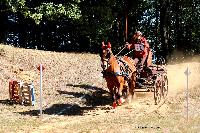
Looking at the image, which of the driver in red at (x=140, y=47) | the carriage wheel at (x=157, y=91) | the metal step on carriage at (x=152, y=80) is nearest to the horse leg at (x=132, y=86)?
the metal step on carriage at (x=152, y=80)

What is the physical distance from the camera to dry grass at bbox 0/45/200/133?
1769 centimetres

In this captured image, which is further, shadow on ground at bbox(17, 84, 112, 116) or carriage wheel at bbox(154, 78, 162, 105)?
carriage wheel at bbox(154, 78, 162, 105)

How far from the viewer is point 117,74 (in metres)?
20.8

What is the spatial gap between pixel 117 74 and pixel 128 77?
3.26 ft

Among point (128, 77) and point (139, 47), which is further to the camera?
point (139, 47)

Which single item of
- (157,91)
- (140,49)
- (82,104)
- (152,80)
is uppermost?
(140,49)

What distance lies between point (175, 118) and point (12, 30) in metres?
24.7

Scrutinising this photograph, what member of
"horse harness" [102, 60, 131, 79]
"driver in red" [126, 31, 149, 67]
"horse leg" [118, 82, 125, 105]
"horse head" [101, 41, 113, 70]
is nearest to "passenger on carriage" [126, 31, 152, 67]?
"driver in red" [126, 31, 149, 67]

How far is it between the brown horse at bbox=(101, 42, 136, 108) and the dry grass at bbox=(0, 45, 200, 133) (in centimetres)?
61

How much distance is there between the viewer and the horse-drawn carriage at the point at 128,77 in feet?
66.7

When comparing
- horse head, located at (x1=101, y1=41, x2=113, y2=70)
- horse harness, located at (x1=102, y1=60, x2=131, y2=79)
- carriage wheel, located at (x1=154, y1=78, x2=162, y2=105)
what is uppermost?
horse head, located at (x1=101, y1=41, x2=113, y2=70)

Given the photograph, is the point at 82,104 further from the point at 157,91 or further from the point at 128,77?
the point at 157,91

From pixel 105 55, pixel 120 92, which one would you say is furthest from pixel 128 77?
pixel 105 55

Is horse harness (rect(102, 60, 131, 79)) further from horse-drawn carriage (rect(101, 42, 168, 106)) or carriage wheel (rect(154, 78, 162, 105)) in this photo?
carriage wheel (rect(154, 78, 162, 105))
